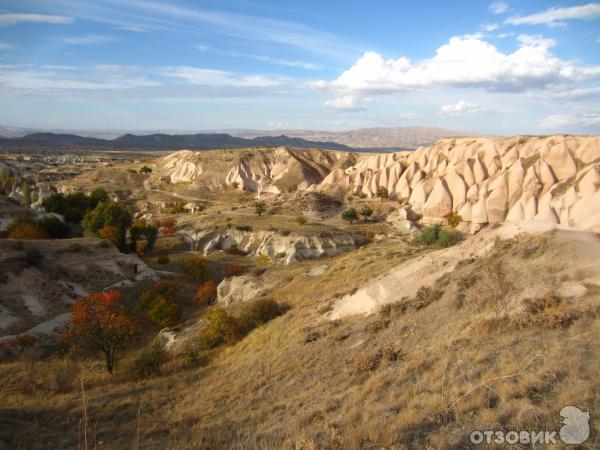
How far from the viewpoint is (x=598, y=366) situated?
7.16m

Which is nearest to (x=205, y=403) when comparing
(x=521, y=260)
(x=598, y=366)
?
(x=598, y=366)

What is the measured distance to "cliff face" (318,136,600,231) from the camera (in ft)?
127

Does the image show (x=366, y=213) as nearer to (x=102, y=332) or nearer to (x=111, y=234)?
→ (x=111, y=234)

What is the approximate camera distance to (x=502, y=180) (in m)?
46.6

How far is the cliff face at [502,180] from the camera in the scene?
38844 millimetres

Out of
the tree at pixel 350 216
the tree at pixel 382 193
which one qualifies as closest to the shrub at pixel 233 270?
the tree at pixel 350 216

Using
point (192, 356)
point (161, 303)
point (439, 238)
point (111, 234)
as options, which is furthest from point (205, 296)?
point (439, 238)

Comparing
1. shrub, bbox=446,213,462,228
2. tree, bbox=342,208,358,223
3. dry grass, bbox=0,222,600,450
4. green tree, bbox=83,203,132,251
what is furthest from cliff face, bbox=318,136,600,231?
green tree, bbox=83,203,132,251

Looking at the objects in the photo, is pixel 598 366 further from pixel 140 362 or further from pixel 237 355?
pixel 140 362

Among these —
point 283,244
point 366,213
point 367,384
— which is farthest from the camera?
point 366,213

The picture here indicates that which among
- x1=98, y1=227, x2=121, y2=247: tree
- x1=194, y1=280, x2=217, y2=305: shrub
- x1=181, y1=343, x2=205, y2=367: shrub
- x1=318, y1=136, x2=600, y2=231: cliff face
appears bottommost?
x1=194, y1=280, x2=217, y2=305: shrub

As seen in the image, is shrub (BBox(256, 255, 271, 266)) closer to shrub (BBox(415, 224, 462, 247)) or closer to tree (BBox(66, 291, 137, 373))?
shrub (BBox(415, 224, 462, 247))

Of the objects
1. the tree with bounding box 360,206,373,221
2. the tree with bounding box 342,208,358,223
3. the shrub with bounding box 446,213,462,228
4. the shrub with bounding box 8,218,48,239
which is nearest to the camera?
the shrub with bounding box 8,218,48,239

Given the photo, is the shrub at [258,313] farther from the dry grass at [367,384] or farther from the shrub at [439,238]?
the shrub at [439,238]
